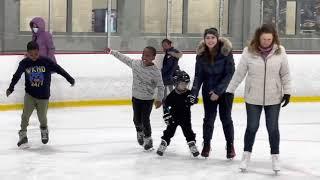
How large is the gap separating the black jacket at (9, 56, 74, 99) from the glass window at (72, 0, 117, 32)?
619cm

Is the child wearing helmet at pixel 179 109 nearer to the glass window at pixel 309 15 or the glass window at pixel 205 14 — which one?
the glass window at pixel 205 14

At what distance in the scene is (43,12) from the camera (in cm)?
1227

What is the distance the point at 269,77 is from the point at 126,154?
1.70 m

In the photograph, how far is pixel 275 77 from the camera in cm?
523

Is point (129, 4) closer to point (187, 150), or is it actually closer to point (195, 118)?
point (195, 118)

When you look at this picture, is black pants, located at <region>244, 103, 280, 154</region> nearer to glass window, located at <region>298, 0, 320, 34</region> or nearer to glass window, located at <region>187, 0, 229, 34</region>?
glass window, located at <region>187, 0, 229, 34</region>

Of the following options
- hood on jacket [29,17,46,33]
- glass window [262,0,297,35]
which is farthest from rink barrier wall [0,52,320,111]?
glass window [262,0,297,35]

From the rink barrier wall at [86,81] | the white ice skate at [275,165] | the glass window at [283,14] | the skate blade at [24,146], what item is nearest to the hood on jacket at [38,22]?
the rink barrier wall at [86,81]

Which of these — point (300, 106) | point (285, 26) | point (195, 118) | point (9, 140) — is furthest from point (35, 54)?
point (285, 26)

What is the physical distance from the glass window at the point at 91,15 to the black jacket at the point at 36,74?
6191mm

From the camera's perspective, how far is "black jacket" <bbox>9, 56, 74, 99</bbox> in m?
6.46

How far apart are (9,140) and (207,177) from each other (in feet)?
8.61

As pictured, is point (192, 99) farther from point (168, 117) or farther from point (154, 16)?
point (154, 16)

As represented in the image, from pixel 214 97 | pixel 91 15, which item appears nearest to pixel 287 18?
pixel 91 15
